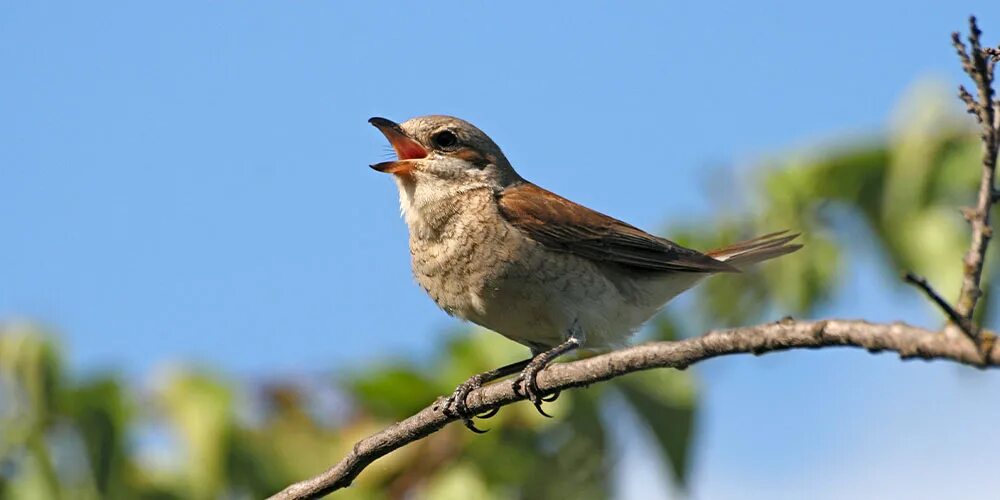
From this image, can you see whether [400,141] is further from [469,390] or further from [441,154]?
[469,390]

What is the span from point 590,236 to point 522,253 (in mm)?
571

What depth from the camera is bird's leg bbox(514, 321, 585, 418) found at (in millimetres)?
4254

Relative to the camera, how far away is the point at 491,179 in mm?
6426

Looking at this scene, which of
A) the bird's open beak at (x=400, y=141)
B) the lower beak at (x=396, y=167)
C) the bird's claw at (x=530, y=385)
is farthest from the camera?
the bird's open beak at (x=400, y=141)

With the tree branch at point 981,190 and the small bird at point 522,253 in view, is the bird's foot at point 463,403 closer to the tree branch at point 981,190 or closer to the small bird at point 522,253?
the small bird at point 522,253

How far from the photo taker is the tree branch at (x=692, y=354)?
7.43ft

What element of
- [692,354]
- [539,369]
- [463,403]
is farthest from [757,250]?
[692,354]

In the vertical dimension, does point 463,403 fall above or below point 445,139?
below

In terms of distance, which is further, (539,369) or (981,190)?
(539,369)

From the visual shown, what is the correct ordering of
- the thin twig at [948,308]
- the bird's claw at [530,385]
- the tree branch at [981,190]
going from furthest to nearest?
the bird's claw at [530,385]
the tree branch at [981,190]
the thin twig at [948,308]

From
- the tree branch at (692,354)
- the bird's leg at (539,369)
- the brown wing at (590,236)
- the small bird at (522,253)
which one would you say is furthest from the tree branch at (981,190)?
the brown wing at (590,236)

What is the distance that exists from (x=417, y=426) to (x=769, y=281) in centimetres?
279

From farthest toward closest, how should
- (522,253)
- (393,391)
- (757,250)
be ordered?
1. (757,250)
2. (393,391)
3. (522,253)

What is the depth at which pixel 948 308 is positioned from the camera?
2.19 m
